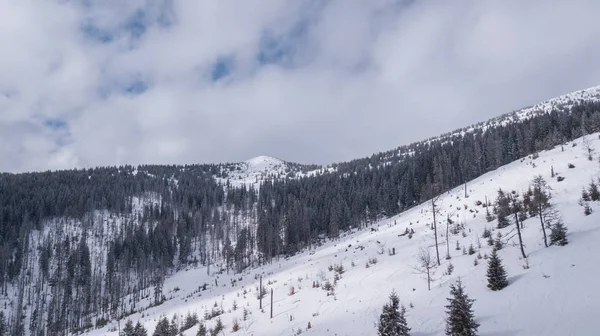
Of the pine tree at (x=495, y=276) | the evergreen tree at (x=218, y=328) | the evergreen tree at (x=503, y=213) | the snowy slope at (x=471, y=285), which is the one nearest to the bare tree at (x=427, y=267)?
the snowy slope at (x=471, y=285)

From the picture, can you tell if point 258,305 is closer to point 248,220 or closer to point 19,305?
point 19,305

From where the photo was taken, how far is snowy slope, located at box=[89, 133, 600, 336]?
46.5 feet

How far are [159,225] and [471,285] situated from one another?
119m

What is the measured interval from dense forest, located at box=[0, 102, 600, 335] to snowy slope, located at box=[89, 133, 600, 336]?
28.5 m

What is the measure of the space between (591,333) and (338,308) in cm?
1490

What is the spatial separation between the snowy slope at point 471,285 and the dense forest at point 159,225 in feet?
93.5

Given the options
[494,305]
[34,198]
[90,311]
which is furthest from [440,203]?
[34,198]

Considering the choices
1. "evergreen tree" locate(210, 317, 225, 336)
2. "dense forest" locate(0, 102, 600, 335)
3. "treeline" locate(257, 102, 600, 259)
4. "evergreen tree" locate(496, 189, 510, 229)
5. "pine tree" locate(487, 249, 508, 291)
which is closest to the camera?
"pine tree" locate(487, 249, 508, 291)

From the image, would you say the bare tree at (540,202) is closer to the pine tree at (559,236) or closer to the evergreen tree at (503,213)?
the pine tree at (559,236)

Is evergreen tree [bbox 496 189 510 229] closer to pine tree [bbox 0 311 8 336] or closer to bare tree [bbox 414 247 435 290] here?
bare tree [bbox 414 247 435 290]

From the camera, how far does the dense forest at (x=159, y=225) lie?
8600 cm

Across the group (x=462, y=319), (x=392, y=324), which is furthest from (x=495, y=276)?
(x=392, y=324)

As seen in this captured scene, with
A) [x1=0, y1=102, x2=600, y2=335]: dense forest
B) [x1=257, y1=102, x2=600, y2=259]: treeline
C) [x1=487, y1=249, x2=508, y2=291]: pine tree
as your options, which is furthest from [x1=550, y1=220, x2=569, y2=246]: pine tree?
[x1=257, y1=102, x2=600, y2=259]: treeline

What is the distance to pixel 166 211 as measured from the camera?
13975 centimetres
